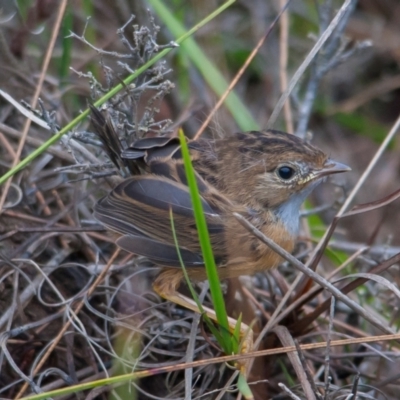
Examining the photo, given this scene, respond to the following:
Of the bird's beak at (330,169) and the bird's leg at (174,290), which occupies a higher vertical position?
the bird's beak at (330,169)

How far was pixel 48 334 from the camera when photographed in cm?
335

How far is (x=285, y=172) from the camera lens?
322 centimetres

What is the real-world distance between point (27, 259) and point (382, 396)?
66.4 inches

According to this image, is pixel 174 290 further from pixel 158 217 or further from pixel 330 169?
pixel 330 169

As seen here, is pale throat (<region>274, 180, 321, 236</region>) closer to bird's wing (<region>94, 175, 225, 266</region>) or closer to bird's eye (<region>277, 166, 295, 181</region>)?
bird's eye (<region>277, 166, 295, 181</region>)

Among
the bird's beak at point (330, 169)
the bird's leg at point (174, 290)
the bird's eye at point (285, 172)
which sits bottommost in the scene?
the bird's leg at point (174, 290)

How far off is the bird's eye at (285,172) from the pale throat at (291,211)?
107 millimetres

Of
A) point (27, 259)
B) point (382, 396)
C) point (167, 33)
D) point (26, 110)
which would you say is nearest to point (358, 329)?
point (382, 396)

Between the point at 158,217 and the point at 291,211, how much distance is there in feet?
1.96

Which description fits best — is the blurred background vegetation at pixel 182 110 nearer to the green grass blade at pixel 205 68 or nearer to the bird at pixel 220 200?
the green grass blade at pixel 205 68

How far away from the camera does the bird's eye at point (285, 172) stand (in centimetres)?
321

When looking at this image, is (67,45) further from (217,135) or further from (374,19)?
(374,19)

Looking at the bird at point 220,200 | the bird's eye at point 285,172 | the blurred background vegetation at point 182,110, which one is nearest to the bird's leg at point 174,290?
the bird at point 220,200

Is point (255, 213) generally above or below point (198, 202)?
below
